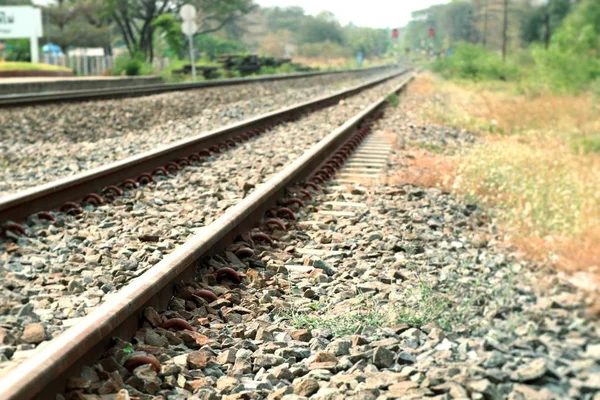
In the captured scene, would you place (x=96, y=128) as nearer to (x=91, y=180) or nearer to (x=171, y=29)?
(x=91, y=180)

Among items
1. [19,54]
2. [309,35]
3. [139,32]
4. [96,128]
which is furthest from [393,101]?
[309,35]

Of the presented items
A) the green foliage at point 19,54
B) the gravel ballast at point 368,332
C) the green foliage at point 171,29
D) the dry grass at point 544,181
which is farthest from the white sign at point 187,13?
the gravel ballast at point 368,332

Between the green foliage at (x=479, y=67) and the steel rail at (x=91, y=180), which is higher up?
the green foliage at (x=479, y=67)

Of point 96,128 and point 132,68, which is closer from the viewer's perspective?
point 96,128

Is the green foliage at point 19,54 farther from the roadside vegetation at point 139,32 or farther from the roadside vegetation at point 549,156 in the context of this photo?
the roadside vegetation at point 549,156

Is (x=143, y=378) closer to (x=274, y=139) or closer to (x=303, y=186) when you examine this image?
(x=303, y=186)

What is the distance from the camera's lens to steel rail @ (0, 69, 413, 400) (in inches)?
96.6

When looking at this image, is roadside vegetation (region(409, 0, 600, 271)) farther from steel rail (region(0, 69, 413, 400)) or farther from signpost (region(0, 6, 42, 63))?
signpost (region(0, 6, 42, 63))

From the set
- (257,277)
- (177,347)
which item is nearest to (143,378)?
(177,347)

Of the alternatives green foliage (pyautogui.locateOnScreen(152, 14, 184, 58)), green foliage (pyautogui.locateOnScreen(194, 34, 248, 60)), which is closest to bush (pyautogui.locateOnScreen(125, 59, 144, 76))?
green foliage (pyautogui.locateOnScreen(152, 14, 184, 58))

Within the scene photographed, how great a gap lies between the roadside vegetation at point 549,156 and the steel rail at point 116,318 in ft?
5.54

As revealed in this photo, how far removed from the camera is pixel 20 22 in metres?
39.3

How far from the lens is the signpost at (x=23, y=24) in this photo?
38.8 m

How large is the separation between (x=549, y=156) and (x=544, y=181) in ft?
6.34
